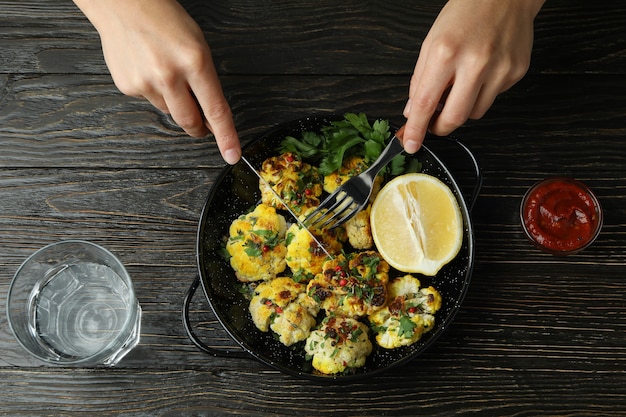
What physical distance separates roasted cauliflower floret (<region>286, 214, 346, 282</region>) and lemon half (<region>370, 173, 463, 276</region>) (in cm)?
14

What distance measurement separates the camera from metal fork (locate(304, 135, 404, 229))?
1944mm

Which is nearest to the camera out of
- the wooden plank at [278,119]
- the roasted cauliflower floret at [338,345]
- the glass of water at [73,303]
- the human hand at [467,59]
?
the human hand at [467,59]

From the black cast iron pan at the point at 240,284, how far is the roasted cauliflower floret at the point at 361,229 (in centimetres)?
22

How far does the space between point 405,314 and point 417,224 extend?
0.28m

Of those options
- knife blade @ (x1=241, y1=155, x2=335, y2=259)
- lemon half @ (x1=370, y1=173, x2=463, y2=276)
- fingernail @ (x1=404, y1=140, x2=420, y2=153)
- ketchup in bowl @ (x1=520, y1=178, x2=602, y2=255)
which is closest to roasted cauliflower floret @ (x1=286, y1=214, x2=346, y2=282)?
knife blade @ (x1=241, y1=155, x2=335, y2=259)

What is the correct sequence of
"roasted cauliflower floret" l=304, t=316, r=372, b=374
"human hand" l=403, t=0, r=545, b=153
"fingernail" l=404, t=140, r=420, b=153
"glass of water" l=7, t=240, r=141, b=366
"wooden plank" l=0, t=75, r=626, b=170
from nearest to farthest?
"human hand" l=403, t=0, r=545, b=153
"fingernail" l=404, t=140, r=420, b=153
"roasted cauliflower floret" l=304, t=316, r=372, b=374
"glass of water" l=7, t=240, r=141, b=366
"wooden plank" l=0, t=75, r=626, b=170

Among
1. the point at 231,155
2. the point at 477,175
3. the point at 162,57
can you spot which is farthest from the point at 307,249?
the point at 162,57

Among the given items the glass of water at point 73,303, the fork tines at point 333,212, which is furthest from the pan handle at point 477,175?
the glass of water at point 73,303

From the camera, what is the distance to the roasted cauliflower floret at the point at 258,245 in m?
2.00

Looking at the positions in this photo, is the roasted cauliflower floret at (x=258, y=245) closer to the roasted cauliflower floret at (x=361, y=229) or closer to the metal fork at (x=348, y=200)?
the metal fork at (x=348, y=200)

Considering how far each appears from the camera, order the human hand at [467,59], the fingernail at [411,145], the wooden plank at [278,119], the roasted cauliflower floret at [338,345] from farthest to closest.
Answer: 1. the wooden plank at [278,119]
2. the roasted cauliflower floret at [338,345]
3. the fingernail at [411,145]
4. the human hand at [467,59]

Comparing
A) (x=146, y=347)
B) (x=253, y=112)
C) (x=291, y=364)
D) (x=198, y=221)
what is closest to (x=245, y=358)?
(x=291, y=364)

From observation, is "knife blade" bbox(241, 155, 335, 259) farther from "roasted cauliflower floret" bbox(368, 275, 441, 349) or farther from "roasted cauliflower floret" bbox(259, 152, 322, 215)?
"roasted cauliflower floret" bbox(368, 275, 441, 349)

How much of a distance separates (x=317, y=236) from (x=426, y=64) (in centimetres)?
64
